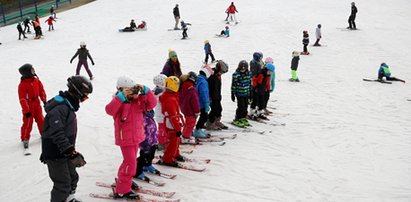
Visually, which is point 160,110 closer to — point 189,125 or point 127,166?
point 189,125

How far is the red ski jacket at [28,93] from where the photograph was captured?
8641 mm

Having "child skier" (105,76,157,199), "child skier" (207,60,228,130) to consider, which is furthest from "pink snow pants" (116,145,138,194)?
"child skier" (207,60,228,130)

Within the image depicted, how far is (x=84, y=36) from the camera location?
27.8 m

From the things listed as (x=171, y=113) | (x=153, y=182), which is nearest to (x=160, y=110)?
(x=171, y=113)

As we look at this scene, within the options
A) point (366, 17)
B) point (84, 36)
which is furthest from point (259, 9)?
point (84, 36)

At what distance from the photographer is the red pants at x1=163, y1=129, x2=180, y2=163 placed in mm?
7082

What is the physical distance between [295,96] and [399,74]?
758 cm

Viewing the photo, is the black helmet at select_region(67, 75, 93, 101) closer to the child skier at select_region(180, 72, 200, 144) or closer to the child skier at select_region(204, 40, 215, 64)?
the child skier at select_region(180, 72, 200, 144)

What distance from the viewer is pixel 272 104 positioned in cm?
1329

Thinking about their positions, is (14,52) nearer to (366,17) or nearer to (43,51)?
(43,51)

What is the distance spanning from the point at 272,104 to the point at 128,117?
852 centimetres

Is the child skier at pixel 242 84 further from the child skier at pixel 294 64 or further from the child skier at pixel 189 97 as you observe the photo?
the child skier at pixel 294 64

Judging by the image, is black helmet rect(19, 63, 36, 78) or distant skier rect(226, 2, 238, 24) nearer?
black helmet rect(19, 63, 36, 78)

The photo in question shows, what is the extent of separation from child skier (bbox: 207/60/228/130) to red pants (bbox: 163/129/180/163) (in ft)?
8.08
